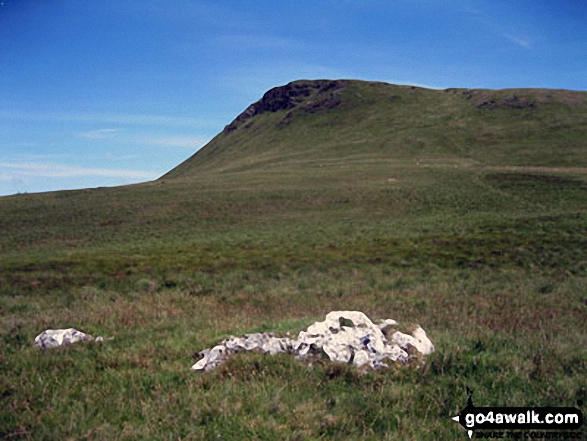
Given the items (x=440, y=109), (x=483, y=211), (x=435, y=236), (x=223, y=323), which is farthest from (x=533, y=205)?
(x=440, y=109)

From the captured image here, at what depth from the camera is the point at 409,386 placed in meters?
5.84

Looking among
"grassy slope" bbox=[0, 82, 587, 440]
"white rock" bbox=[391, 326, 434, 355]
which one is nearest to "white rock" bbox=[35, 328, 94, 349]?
"grassy slope" bbox=[0, 82, 587, 440]

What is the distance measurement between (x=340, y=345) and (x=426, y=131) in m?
134

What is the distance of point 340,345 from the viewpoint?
274 inches

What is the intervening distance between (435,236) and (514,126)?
115540 mm

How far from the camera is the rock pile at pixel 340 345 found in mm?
6707

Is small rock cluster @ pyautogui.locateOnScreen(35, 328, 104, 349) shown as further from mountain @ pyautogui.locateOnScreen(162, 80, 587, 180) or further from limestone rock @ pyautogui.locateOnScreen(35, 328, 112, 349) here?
mountain @ pyautogui.locateOnScreen(162, 80, 587, 180)

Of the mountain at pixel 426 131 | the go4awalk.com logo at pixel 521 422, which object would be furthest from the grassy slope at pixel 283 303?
the mountain at pixel 426 131

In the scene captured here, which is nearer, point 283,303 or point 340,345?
point 340,345

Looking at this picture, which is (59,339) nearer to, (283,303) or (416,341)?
(416,341)

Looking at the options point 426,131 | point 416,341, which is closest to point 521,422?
point 416,341

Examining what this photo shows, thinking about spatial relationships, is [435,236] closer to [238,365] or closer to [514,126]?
[238,365]

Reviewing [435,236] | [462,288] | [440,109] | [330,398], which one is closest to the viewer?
[330,398]

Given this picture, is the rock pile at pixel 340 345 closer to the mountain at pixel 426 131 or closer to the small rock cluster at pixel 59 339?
the small rock cluster at pixel 59 339
